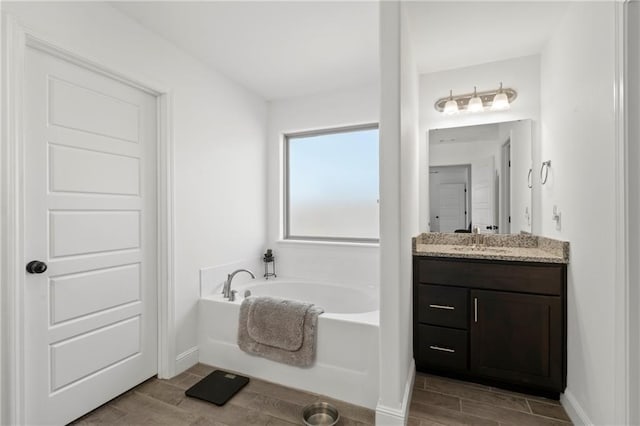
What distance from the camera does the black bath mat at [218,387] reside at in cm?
205

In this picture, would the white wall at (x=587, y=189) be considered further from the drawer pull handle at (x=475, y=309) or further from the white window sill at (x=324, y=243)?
the white window sill at (x=324, y=243)

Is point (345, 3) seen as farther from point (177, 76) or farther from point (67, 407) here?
point (67, 407)

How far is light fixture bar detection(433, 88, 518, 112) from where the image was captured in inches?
103

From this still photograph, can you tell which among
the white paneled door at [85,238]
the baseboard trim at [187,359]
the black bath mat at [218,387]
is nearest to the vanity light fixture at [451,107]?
the white paneled door at [85,238]

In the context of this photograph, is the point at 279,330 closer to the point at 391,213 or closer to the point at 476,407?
the point at 391,213

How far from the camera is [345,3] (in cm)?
193

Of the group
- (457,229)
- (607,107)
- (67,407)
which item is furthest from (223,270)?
(607,107)

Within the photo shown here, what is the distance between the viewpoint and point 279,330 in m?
2.20

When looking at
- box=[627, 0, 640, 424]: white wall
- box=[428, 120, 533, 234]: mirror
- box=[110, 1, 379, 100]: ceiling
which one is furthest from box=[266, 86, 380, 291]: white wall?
box=[627, 0, 640, 424]: white wall

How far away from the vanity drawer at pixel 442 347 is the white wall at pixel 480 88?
925 millimetres

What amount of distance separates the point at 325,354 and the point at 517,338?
1281mm

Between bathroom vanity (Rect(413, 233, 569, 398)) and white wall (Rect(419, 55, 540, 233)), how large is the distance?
0.62m

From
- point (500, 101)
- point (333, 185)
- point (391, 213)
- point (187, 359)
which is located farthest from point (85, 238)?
point (500, 101)

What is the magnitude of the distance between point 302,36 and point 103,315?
91.4 inches
